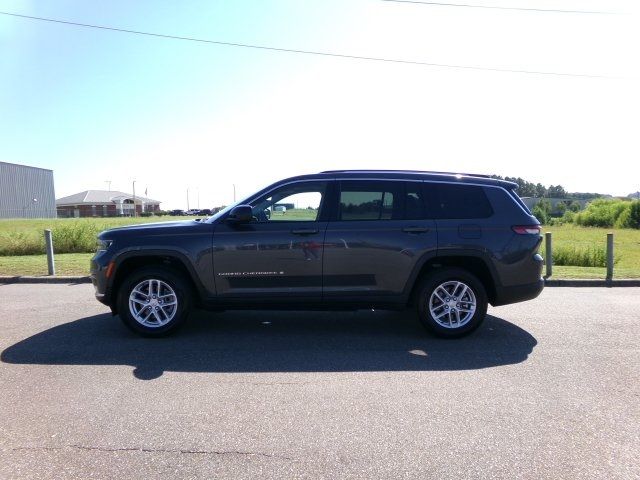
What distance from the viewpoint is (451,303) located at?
5.50 m

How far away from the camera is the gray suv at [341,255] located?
5.38 m

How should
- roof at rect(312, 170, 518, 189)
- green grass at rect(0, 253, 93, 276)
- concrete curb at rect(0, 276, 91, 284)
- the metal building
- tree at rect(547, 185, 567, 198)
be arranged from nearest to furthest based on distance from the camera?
roof at rect(312, 170, 518, 189), concrete curb at rect(0, 276, 91, 284), green grass at rect(0, 253, 93, 276), the metal building, tree at rect(547, 185, 567, 198)

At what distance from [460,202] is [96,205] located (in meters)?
117

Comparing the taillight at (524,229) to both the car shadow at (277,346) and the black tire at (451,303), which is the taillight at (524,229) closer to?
the black tire at (451,303)

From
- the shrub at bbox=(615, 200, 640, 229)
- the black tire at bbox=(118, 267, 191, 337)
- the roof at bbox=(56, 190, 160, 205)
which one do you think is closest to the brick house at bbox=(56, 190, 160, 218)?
the roof at bbox=(56, 190, 160, 205)

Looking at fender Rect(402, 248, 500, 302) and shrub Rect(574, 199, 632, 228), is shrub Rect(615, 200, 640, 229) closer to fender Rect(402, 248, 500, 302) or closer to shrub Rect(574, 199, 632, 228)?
shrub Rect(574, 199, 632, 228)

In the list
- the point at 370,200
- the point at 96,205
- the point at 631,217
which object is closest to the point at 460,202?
the point at 370,200

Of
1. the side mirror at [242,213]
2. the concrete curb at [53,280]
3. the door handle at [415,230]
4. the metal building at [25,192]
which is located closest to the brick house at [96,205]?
the metal building at [25,192]

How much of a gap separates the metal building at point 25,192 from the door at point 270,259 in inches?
2981

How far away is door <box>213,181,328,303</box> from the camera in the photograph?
212 inches

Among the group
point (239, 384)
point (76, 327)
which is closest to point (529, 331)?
point (239, 384)

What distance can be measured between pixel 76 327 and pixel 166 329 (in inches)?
59.4

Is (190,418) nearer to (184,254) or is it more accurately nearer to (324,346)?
(324,346)

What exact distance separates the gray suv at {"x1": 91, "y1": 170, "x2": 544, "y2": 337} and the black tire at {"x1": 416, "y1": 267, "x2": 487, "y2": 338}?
1cm
